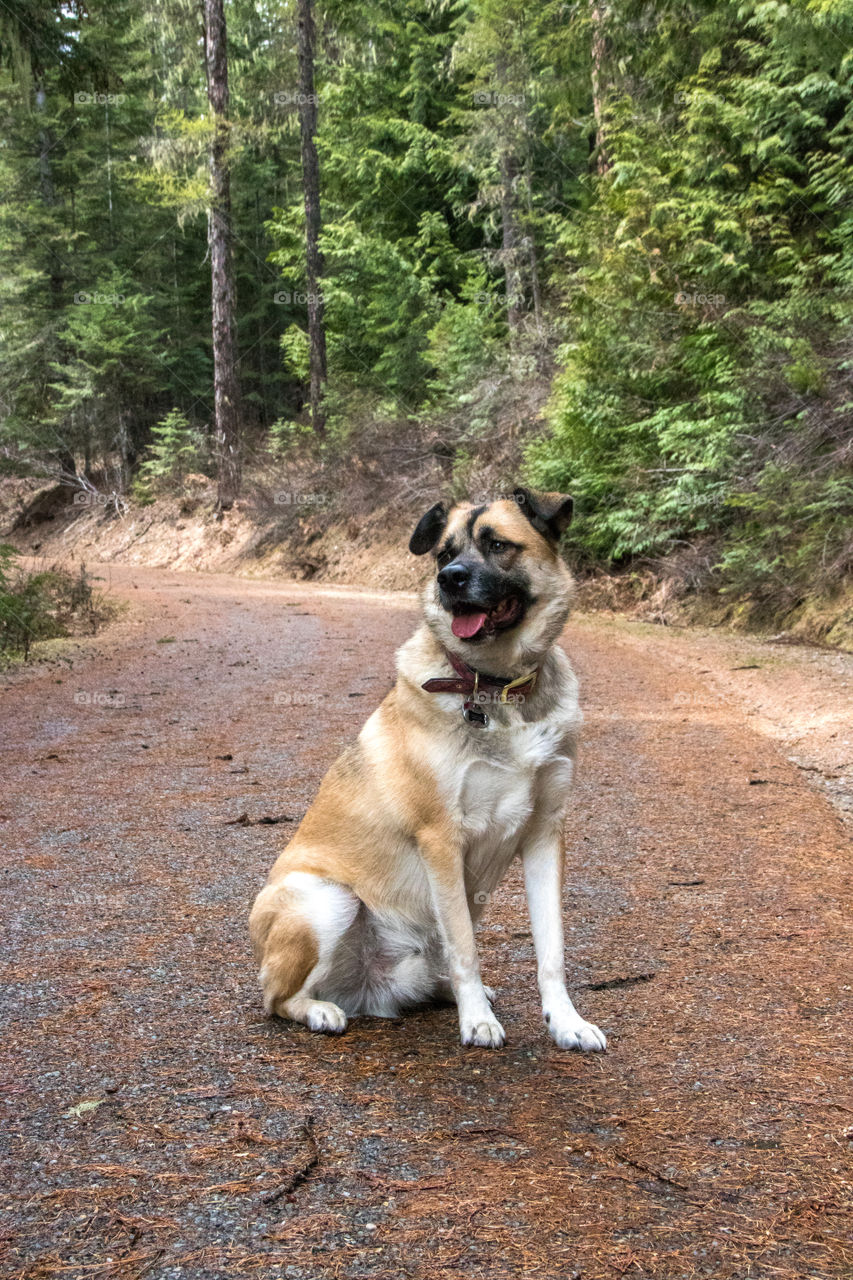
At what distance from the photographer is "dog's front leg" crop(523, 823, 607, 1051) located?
335cm

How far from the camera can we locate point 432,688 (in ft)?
11.5

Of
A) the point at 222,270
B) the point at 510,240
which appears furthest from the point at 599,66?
the point at 222,270

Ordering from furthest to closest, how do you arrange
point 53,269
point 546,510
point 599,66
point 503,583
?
point 53,269 < point 599,66 < point 546,510 < point 503,583

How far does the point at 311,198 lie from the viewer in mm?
28578

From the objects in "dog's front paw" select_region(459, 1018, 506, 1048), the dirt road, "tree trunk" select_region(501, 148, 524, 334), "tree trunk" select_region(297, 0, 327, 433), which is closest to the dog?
"dog's front paw" select_region(459, 1018, 506, 1048)

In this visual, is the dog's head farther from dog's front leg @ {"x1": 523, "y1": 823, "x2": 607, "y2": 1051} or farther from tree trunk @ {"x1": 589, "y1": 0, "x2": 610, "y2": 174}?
tree trunk @ {"x1": 589, "y1": 0, "x2": 610, "y2": 174}

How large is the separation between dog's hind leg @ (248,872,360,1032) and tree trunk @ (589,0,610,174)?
1597 centimetres

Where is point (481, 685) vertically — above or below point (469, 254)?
below

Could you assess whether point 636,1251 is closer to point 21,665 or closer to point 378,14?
Answer: point 21,665

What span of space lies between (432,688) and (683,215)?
1281 cm

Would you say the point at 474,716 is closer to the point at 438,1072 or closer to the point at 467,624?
the point at 467,624

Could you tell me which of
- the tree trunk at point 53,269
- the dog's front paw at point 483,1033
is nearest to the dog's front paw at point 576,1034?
the dog's front paw at point 483,1033

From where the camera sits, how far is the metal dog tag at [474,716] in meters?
3.40

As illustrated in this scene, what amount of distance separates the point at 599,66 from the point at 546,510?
17.0m
